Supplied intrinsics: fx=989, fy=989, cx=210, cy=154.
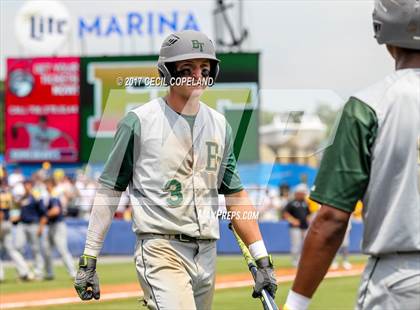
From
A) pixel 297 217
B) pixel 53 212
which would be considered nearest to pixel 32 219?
pixel 53 212

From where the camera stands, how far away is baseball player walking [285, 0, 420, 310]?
3654mm

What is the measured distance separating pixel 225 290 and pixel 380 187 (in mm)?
13344

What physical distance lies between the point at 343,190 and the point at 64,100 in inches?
1094

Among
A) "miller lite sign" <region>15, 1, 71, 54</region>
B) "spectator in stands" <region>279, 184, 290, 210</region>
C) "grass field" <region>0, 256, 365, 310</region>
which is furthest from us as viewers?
"miller lite sign" <region>15, 1, 71, 54</region>

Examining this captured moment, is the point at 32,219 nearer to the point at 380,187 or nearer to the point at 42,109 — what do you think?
the point at 42,109

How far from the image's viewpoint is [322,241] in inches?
146

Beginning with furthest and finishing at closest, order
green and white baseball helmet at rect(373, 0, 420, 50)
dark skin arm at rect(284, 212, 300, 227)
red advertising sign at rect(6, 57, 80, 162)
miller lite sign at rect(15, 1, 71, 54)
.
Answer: miller lite sign at rect(15, 1, 71, 54) < red advertising sign at rect(6, 57, 80, 162) < dark skin arm at rect(284, 212, 300, 227) < green and white baseball helmet at rect(373, 0, 420, 50)

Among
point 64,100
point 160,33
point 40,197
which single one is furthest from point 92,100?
point 40,197

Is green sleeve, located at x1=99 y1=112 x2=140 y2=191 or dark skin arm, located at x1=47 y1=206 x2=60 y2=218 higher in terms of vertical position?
green sleeve, located at x1=99 y1=112 x2=140 y2=191

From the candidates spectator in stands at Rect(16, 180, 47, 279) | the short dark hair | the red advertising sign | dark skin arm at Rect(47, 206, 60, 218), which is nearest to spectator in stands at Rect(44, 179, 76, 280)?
dark skin arm at Rect(47, 206, 60, 218)

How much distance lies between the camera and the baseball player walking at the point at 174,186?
5.82 m

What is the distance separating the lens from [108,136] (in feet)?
84.9

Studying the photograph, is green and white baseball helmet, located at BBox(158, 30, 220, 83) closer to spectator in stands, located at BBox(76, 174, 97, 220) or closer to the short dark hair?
the short dark hair

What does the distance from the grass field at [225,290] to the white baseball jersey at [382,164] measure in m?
6.20
